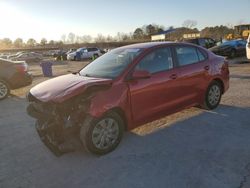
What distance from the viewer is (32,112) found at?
520cm

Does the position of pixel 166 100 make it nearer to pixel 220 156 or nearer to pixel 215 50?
pixel 220 156

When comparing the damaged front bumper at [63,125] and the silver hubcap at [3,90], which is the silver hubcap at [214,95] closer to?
the damaged front bumper at [63,125]

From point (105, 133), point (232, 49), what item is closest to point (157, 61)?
point (105, 133)

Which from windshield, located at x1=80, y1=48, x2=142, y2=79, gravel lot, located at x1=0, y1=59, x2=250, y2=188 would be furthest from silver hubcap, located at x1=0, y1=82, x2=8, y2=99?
windshield, located at x1=80, y1=48, x2=142, y2=79

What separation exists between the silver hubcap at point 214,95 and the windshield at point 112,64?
222 cm

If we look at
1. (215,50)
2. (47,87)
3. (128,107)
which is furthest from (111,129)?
(215,50)

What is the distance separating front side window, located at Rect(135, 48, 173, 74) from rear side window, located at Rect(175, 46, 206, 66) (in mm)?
304

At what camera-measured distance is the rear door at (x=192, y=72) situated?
6.05 meters

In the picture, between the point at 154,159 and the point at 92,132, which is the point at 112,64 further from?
the point at 154,159

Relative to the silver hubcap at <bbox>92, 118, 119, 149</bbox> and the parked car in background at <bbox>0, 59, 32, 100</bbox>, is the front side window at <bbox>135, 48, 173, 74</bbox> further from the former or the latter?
the parked car in background at <bbox>0, 59, 32, 100</bbox>

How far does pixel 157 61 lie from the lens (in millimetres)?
5621

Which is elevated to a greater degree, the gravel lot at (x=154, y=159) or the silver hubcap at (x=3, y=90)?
the silver hubcap at (x=3, y=90)

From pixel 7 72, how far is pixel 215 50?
17.4m

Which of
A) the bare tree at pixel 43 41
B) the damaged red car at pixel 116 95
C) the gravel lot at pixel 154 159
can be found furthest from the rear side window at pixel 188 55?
→ the bare tree at pixel 43 41
